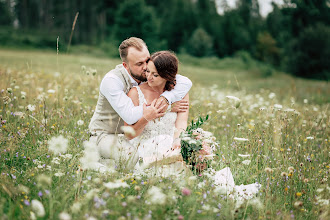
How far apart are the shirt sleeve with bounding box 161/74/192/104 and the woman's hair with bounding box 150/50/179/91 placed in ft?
0.63

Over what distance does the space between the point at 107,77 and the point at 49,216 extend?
83.6 inches

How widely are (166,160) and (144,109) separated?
717 millimetres

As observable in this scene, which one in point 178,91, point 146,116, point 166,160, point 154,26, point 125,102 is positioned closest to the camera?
point 166,160

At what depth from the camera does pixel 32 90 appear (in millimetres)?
6145

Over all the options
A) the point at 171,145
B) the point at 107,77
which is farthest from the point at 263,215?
the point at 107,77

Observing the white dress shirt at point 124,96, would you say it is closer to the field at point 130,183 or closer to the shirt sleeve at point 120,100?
the shirt sleeve at point 120,100

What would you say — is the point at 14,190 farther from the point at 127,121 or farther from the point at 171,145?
the point at 171,145

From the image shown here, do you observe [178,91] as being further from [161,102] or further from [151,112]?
[151,112]

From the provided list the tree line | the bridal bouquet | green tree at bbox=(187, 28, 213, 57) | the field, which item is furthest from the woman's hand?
green tree at bbox=(187, 28, 213, 57)

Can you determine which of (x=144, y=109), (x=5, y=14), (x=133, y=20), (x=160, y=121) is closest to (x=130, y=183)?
(x=144, y=109)

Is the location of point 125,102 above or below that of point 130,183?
above

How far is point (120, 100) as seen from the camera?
3.84m

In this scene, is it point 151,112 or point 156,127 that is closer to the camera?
point 151,112

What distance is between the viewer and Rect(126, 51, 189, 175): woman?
3.50 metres
